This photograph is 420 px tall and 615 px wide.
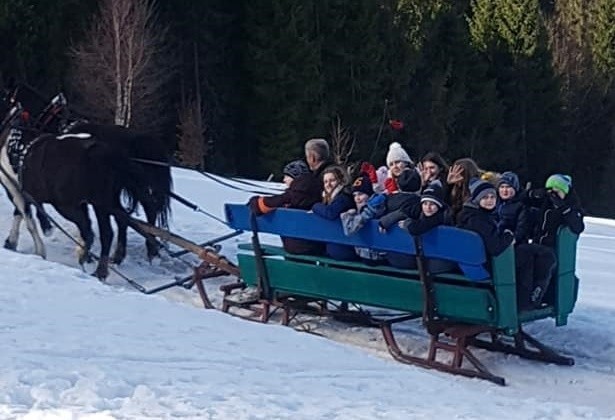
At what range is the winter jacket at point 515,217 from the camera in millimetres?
8977

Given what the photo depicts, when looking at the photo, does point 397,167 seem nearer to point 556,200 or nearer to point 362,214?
point 362,214

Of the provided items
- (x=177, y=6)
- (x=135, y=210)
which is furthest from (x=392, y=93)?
(x=135, y=210)

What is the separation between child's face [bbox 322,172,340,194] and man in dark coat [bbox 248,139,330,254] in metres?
0.29

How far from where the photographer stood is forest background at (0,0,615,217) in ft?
99.3

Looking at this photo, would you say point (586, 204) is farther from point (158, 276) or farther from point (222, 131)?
point (158, 276)

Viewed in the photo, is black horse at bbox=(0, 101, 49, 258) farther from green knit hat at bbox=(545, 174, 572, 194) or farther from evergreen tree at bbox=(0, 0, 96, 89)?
evergreen tree at bbox=(0, 0, 96, 89)

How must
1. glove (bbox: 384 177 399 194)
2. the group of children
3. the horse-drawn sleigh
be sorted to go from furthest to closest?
glove (bbox: 384 177 399 194) → the group of children → the horse-drawn sleigh

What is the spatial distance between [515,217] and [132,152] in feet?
15.5

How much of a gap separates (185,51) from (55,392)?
1149 inches

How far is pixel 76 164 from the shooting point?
1122 cm

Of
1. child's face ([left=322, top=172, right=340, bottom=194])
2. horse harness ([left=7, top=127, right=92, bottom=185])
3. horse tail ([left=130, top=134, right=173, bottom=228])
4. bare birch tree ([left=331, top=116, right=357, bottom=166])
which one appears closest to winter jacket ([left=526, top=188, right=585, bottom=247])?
child's face ([left=322, top=172, right=340, bottom=194])

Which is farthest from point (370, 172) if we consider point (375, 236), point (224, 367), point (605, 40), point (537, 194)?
point (605, 40)

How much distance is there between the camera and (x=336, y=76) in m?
36.1

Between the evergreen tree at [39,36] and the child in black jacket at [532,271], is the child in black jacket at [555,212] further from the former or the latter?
the evergreen tree at [39,36]
